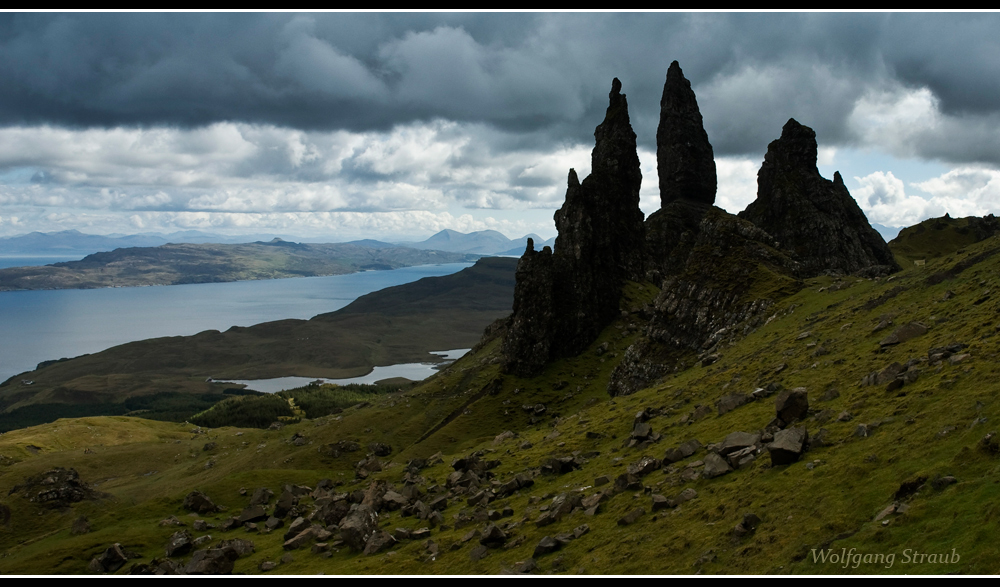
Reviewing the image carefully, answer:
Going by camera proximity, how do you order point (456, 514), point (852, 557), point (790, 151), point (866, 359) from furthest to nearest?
point (790, 151) → point (456, 514) → point (866, 359) → point (852, 557)

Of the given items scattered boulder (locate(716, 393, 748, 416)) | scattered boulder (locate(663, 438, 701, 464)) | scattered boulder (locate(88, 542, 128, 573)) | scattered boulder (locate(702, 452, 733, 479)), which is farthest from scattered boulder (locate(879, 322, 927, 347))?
scattered boulder (locate(88, 542, 128, 573))

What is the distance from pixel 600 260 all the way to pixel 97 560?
106 meters

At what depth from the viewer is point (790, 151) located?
151m

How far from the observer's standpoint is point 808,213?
142 meters

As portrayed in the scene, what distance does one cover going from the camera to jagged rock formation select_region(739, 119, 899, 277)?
138 meters

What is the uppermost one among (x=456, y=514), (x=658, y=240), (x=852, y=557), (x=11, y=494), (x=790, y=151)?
(x=790, y=151)

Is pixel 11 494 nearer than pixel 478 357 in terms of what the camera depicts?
Yes

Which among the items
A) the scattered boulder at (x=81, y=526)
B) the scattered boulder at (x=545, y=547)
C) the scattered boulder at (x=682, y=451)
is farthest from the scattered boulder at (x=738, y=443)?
the scattered boulder at (x=81, y=526)

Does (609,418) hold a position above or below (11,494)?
above

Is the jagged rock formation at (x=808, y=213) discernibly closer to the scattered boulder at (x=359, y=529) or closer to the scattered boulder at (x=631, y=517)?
the scattered boulder at (x=359, y=529)

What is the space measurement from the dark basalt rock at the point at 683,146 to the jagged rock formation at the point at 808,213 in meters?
21.9

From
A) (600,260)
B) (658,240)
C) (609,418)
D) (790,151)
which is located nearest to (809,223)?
(790,151)

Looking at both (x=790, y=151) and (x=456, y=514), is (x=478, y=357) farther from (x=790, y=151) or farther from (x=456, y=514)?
(x=456, y=514)

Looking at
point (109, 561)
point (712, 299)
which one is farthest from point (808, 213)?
point (109, 561)
